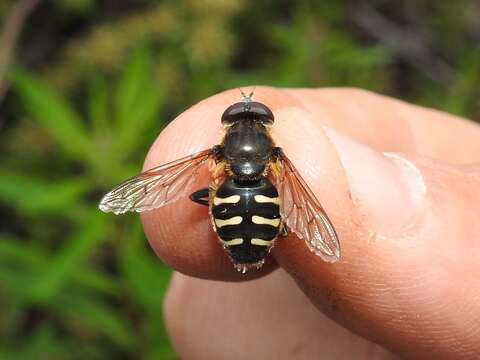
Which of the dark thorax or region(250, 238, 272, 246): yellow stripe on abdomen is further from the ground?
the dark thorax

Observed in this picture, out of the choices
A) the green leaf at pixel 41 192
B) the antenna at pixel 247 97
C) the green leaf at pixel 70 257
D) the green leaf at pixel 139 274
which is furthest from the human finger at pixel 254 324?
the antenna at pixel 247 97

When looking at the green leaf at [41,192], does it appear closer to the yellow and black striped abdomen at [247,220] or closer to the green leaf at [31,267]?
the green leaf at [31,267]

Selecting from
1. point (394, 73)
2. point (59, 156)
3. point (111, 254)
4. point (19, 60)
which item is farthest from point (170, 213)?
point (394, 73)

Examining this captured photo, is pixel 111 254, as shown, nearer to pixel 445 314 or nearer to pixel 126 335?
pixel 126 335

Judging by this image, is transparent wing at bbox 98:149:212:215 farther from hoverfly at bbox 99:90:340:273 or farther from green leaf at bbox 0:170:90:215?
green leaf at bbox 0:170:90:215

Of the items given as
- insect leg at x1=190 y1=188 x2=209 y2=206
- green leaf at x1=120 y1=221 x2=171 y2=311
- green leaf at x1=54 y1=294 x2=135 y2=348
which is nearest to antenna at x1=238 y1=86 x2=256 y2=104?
insect leg at x1=190 y1=188 x2=209 y2=206

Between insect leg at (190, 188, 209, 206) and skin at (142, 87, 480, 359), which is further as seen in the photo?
insect leg at (190, 188, 209, 206)
